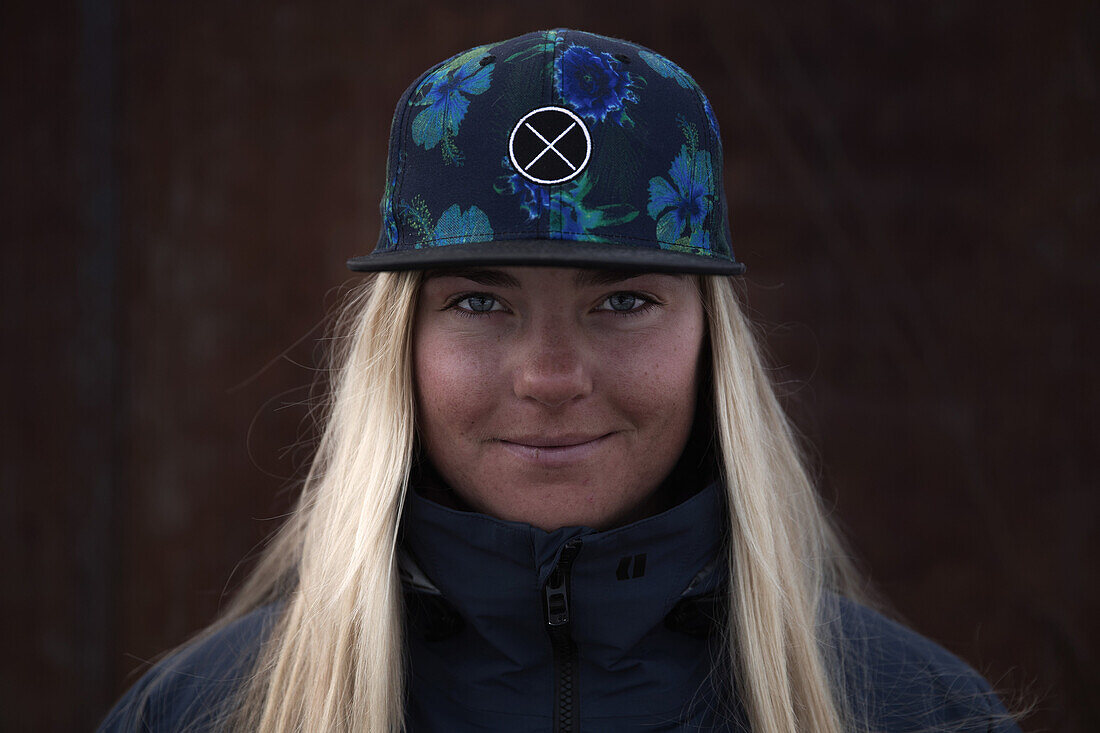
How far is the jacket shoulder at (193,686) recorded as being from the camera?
4.80 ft

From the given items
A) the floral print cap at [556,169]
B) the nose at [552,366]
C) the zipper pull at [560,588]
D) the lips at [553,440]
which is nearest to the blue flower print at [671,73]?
the floral print cap at [556,169]

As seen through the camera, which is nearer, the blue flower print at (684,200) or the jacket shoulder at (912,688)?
the blue flower print at (684,200)

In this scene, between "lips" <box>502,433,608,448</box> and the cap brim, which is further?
"lips" <box>502,433,608,448</box>

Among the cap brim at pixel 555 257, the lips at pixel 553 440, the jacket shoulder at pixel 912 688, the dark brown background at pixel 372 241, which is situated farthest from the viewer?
the dark brown background at pixel 372 241

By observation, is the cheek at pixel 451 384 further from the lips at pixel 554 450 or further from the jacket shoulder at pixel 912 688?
the jacket shoulder at pixel 912 688

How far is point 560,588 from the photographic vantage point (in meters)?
1.23

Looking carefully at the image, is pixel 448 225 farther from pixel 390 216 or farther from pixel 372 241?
pixel 372 241

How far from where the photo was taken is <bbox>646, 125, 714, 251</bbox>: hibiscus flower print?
1.23 metres

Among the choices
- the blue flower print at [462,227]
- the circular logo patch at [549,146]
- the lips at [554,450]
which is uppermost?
the circular logo patch at [549,146]

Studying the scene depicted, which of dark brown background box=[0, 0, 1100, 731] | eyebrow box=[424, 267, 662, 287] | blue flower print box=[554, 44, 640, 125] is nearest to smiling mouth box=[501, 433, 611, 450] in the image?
eyebrow box=[424, 267, 662, 287]

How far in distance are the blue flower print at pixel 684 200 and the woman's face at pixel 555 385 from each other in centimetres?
8

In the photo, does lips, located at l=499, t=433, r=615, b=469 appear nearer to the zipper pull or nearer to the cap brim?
the zipper pull

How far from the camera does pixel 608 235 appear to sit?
119cm

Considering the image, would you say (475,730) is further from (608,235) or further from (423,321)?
(608,235)
